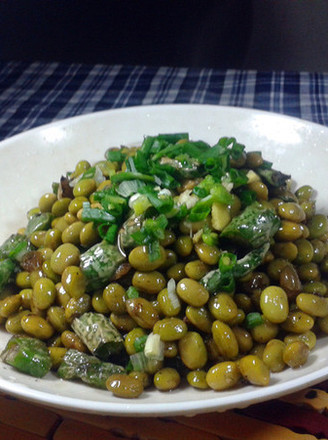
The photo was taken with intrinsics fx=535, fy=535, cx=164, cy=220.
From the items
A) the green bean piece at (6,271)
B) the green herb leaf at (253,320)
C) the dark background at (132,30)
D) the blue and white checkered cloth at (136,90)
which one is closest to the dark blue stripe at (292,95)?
the blue and white checkered cloth at (136,90)

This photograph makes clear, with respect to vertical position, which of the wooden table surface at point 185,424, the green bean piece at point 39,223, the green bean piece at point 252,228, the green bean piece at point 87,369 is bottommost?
the wooden table surface at point 185,424

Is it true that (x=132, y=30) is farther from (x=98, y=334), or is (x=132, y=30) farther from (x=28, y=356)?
(x=28, y=356)

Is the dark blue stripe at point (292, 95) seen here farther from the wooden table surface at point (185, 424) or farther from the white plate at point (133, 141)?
the wooden table surface at point (185, 424)

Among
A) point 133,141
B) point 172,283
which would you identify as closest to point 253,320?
point 172,283

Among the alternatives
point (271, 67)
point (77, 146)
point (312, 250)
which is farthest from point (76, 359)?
point (271, 67)

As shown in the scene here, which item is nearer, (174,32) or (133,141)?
(133,141)

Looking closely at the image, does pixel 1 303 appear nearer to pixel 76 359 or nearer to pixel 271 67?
pixel 76 359

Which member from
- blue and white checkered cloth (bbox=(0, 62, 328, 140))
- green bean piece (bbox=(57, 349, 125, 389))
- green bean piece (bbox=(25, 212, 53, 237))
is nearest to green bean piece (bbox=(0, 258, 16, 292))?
green bean piece (bbox=(25, 212, 53, 237))
